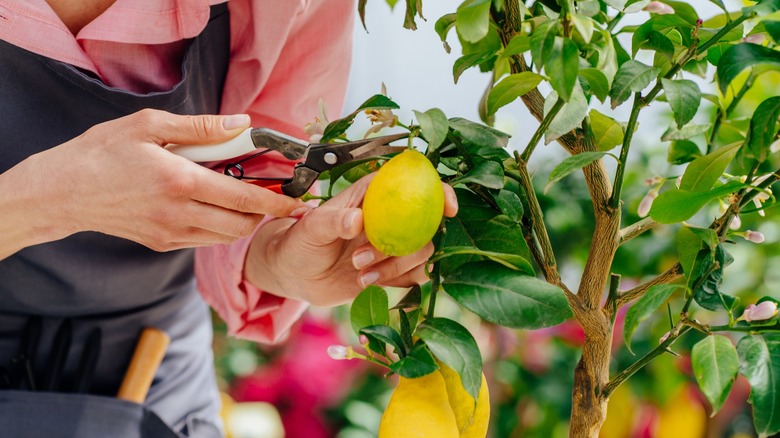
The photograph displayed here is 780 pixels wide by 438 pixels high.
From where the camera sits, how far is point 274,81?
0.83 m

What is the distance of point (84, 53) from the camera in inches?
26.4

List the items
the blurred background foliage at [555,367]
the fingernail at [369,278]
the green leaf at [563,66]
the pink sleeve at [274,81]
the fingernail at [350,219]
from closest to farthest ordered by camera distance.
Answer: the green leaf at [563,66] < the fingernail at [350,219] < the fingernail at [369,278] < the pink sleeve at [274,81] < the blurred background foliage at [555,367]

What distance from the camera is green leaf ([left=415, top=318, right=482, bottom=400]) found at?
0.41 meters

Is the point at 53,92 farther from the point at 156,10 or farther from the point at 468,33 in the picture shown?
the point at 468,33

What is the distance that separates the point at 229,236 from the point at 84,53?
25cm

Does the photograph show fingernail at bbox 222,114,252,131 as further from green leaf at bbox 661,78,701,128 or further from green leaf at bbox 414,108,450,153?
green leaf at bbox 661,78,701,128

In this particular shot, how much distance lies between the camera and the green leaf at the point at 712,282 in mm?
447

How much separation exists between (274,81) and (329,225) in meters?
0.36

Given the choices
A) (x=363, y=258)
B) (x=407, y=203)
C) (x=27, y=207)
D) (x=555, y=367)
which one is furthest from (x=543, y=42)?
(x=555, y=367)

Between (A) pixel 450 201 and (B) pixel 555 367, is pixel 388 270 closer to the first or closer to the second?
(A) pixel 450 201

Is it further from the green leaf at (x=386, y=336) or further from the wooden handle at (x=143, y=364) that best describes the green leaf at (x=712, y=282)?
the wooden handle at (x=143, y=364)

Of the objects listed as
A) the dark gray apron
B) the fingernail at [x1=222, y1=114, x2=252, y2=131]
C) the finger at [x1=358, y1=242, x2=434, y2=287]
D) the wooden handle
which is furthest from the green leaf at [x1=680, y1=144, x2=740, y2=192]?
the wooden handle

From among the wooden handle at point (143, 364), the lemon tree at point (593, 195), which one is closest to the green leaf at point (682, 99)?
the lemon tree at point (593, 195)

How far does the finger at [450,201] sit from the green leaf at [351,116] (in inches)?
2.4
